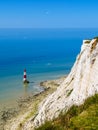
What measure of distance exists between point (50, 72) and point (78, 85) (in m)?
61.8

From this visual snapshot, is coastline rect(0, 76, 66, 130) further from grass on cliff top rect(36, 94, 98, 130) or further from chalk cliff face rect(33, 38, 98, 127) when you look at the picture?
grass on cliff top rect(36, 94, 98, 130)

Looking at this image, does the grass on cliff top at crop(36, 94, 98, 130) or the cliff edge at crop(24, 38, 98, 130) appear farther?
the cliff edge at crop(24, 38, 98, 130)

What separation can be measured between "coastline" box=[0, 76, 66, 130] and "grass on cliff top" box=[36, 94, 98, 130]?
20.4m

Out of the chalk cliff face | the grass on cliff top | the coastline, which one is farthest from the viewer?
the coastline

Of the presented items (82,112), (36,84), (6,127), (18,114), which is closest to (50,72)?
(36,84)

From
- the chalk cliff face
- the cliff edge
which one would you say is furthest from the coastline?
→ the chalk cliff face

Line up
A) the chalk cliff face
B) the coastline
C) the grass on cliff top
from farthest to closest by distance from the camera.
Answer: the coastline
the chalk cliff face
the grass on cliff top

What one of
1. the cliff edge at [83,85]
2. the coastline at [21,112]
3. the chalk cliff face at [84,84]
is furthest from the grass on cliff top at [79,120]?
the coastline at [21,112]

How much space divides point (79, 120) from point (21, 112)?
3254 cm

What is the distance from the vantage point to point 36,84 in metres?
67.6

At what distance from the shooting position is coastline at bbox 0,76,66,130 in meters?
37.4

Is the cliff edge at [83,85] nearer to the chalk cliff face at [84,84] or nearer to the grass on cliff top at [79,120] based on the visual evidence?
the chalk cliff face at [84,84]

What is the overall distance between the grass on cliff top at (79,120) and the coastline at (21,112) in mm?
20445

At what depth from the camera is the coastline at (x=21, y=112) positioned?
1471 inches
